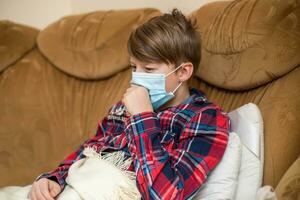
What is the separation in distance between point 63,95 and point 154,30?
0.70 metres

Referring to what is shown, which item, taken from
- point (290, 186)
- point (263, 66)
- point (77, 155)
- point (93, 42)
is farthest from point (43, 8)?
point (290, 186)

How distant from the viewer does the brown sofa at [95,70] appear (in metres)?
→ 1.27

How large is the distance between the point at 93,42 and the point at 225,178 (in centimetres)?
90

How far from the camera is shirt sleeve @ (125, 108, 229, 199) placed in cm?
105

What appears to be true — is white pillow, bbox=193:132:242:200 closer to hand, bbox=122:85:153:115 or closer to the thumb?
hand, bbox=122:85:153:115

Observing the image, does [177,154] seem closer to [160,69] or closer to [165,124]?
[165,124]

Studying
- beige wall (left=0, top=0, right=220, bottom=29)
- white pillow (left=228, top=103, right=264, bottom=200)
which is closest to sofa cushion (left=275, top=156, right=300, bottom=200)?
white pillow (left=228, top=103, right=264, bottom=200)

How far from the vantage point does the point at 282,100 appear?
1.23m

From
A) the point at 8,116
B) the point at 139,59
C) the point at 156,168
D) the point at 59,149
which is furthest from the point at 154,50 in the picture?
the point at 8,116

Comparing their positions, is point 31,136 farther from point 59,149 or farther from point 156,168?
point 156,168

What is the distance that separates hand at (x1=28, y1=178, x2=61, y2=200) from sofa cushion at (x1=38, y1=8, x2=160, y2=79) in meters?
0.60

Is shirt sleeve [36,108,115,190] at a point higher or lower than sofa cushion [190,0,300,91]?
lower

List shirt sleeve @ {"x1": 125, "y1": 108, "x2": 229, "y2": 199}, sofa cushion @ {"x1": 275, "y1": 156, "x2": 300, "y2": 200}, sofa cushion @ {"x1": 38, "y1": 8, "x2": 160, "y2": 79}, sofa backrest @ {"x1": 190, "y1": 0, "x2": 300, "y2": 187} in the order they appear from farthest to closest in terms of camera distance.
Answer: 1. sofa cushion @ {"x1": 38, "y1": 8, "x2": 160, "y2": 79}
2. sofa backrest @ {"x1": 190, "y1": 0, "x2": 300, "y2": 187}
3. shirt sleeve @ {"x1": 125, "y1": 108, "x2": 229, "y2": 199}
4. sofa cushion @ {"x1": 275, "y1": 156, "x2": 300, "y2": 200}

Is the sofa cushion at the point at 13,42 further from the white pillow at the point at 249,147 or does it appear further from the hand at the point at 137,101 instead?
the white pillow at the point at 249,147
